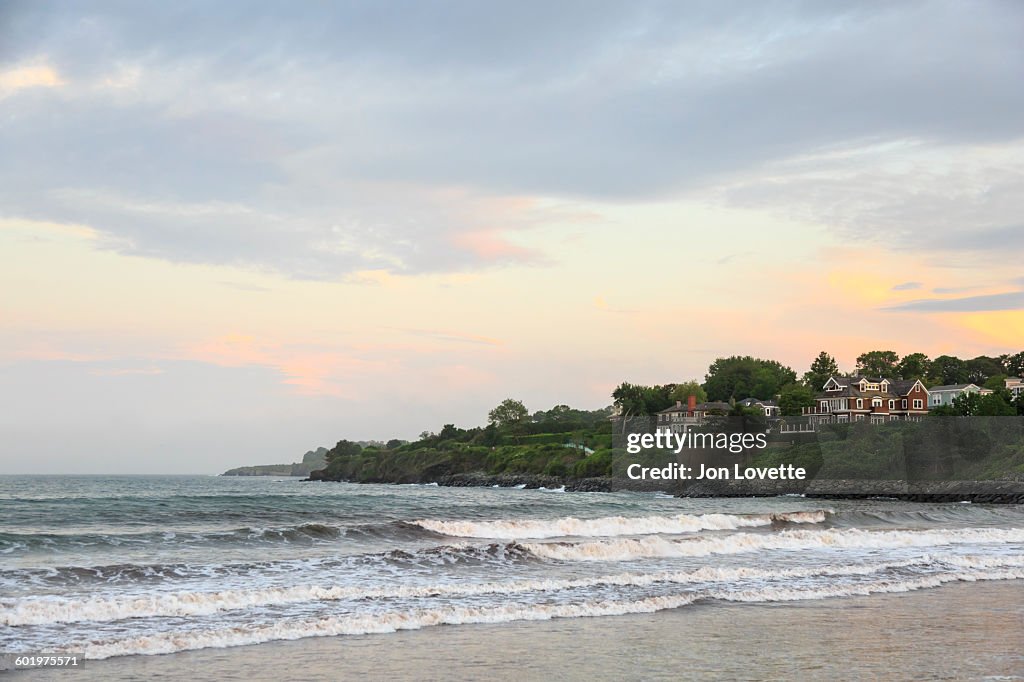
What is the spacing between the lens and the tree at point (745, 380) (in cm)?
15900

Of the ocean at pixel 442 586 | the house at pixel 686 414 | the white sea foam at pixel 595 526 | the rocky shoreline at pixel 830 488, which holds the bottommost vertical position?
the rocky shoreline at pixel 830 488

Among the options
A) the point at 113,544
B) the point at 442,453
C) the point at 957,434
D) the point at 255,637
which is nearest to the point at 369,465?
the point at 442,453

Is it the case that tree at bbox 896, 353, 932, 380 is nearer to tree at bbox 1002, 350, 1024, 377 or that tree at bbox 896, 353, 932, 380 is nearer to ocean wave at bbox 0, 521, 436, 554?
tree at bbox 1002, 350, 1024, 377

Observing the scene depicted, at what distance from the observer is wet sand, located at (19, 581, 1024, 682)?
12.7 metres

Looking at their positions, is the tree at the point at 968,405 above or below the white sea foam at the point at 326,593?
above

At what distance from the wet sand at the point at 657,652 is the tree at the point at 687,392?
132m

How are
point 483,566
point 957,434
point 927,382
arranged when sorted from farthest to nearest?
point 927,382 < point 957,434 < point 483,566

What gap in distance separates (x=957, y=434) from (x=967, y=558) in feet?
195

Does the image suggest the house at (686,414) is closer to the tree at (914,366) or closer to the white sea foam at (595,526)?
the tree at (914,366)

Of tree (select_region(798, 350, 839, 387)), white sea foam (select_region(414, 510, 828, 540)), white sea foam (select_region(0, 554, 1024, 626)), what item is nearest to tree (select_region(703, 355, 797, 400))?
tree (select_region(798, 350, 839, 387))

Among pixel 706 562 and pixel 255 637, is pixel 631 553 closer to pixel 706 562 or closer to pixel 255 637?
pixel 706 562

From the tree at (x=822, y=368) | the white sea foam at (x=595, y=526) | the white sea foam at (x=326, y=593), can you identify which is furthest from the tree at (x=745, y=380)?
the white sea foam at (x=326, y=593)

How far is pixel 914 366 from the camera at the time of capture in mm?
161250

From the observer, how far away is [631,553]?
28922 mm
